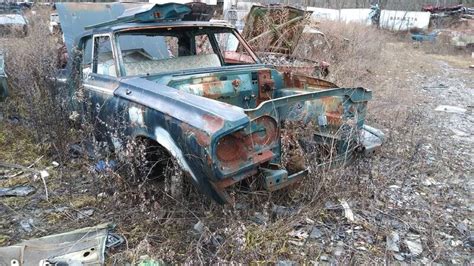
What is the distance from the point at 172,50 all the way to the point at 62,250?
110 inches

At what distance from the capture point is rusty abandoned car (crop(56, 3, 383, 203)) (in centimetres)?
265

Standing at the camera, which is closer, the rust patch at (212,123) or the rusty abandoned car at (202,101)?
the rust patch at (212,123)

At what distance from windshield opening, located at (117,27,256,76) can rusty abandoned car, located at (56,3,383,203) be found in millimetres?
11

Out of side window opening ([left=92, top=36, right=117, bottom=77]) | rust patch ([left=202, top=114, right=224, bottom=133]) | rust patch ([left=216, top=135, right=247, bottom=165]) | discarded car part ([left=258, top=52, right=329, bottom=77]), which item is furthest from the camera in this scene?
discarded car part ([left=258, top=52, right=329, bottom=77])

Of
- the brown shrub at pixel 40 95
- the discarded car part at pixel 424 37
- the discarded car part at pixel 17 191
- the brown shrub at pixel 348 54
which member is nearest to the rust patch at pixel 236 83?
the brown shrub at pixel 40 95

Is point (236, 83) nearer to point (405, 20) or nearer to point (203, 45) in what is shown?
point (203, 45)

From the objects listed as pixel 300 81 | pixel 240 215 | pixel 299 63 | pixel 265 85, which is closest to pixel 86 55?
pixel 265 85

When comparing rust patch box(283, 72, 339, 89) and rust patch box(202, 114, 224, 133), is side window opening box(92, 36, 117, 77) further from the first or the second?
rust patch box(283, 72, 339, 89)

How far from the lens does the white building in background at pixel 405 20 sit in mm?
21250

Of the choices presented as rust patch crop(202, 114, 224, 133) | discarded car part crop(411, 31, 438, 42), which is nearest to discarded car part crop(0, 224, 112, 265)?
rust patch crop(202, 114, 224, 133)

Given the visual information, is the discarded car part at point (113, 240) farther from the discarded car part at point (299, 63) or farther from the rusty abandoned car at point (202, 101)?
the discarded car part at point (299, 63)

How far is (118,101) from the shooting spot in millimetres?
3387

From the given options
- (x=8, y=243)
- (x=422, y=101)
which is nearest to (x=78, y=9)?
(x=8, y=243)

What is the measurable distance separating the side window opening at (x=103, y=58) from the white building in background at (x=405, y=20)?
20.3 meters
